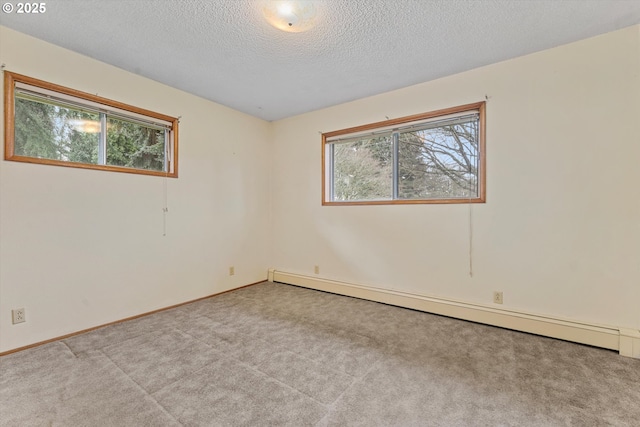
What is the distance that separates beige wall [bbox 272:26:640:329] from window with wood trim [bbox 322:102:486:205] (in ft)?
0.37

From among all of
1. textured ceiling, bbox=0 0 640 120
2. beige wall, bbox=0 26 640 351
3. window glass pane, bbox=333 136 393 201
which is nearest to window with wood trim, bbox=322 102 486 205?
window glass pane, bbox=333 136 393 201

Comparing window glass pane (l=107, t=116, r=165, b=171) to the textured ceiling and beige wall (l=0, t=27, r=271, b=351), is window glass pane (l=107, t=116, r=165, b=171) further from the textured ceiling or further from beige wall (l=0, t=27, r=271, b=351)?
the textured ceiling

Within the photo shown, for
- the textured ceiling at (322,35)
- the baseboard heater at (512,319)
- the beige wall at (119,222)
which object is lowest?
the baseboard heater at (512,319)

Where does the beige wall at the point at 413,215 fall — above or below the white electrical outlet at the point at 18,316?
above

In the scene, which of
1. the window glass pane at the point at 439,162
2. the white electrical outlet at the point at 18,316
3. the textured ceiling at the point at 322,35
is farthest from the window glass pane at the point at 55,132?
the window glass pane at the point at 439,162

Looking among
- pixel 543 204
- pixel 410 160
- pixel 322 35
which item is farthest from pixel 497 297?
pixel 322 35

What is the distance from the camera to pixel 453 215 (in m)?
2.86

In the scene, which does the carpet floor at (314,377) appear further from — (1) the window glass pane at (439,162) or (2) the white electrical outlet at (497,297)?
(1) the window glass pane at (439,162)

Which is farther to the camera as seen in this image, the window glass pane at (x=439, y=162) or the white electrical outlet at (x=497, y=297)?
the window glass pane at (x=439, y=162)

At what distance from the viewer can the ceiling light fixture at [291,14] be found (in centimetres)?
186

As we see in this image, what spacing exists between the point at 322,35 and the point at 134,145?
222cm

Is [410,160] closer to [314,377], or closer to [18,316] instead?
[314,377]

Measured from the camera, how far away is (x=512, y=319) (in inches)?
99.5

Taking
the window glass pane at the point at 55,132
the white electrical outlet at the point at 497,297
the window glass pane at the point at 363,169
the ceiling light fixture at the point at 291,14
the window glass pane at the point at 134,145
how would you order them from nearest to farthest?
the ceiling light fixture at the point at 291,14 < the window glass pane at the point at 55,132 < the white electrical outlet at the point at 497,297 < the window glass pane at the point at 134,145 < the window glass pane at the point at 363,169
